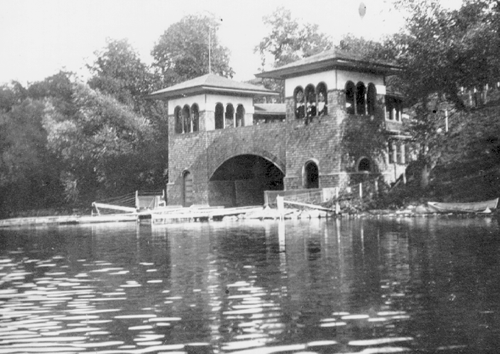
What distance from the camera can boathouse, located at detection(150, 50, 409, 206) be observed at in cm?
3781

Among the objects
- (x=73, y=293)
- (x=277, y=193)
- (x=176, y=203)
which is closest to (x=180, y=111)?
(x=176, y=203)

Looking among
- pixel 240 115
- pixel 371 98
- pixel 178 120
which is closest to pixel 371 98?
pixel 371 98

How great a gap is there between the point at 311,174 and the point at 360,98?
437 centimetres

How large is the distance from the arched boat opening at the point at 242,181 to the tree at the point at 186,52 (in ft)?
44.5

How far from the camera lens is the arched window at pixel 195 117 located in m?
45.7

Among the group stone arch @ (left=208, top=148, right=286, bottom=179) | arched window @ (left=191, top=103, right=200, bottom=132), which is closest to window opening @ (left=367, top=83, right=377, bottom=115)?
stone arch @ (left=208, top=148, right=286, bottom=179)

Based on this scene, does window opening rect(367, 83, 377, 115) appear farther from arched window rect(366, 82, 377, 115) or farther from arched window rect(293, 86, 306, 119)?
arched window rect(293, 86, 306, 119)

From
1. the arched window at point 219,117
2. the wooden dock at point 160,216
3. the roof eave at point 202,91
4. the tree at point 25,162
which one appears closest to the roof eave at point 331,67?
the roof eave at point 202,91

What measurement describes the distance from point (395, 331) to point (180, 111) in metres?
39.1

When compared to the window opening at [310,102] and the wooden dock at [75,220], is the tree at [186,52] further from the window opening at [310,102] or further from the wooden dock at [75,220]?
the window opening at [310,102]

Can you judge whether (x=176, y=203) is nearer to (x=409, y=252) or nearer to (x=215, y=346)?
(x=409, y=252)

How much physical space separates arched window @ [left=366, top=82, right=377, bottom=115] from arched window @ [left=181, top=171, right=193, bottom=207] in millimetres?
11449

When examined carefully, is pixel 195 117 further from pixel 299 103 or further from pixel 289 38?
pixel 289 38

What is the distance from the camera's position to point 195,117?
46562mm
